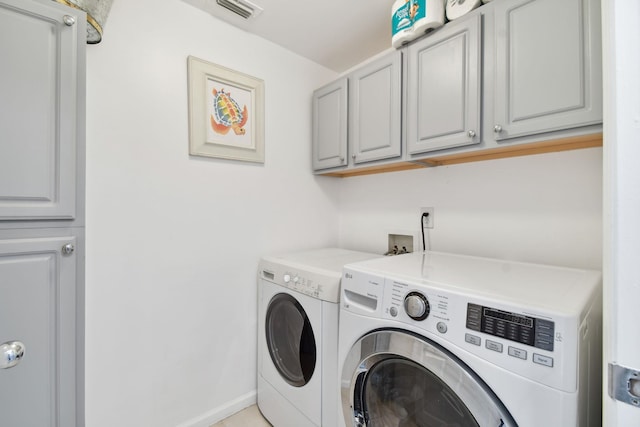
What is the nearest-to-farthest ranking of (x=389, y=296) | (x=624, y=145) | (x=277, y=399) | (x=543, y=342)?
(x=624, y=145) < (x=543, y=342) < (x=389, y=296) < (x=277, y=399)

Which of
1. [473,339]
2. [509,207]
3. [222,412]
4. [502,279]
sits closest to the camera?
[473,339]

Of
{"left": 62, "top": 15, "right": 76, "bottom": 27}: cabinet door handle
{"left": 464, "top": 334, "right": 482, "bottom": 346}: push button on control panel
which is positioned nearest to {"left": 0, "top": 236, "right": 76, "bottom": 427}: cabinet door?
{"left": 62, "top": 15, "right": 76, "bottom": 27}: cabinet door handle

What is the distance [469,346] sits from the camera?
30.8 inches

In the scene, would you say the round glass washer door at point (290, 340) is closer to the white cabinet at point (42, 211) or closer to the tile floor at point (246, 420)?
the tile floor at point (246, 420)

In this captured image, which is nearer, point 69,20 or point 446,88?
point 69,20

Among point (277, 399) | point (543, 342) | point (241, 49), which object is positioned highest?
point (241, 49)

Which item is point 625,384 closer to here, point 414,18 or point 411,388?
point 411,388

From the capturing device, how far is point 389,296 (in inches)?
39.0

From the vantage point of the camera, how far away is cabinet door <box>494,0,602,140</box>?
98 centimetres

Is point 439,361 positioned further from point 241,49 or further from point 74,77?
point 241,49

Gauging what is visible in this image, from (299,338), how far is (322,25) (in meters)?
1.83

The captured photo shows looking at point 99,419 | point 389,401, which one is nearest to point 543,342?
point 389,401

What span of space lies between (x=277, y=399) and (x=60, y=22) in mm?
1877

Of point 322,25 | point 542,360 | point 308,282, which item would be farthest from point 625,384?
point 322,25
